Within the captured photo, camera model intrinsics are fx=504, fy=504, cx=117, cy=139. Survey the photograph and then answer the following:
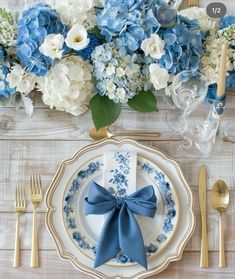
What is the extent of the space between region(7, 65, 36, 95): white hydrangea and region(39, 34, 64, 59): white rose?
0.27ft

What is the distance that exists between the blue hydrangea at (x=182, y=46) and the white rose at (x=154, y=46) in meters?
0.02

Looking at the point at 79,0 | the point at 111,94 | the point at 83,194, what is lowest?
the point at 83,194

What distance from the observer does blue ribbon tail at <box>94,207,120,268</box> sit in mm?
1145

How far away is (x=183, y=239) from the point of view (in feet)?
3.88

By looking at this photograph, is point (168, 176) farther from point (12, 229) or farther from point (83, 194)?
point (12, 229)

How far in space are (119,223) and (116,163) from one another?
0.50ft

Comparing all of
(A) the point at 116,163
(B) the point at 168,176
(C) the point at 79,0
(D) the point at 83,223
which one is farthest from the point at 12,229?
(C) the point at 79,0

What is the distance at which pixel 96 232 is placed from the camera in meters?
1.19

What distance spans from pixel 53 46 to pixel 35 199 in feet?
1.21

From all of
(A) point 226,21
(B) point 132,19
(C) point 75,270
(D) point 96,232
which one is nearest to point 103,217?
(D) point 96,232

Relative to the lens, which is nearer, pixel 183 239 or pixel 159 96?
pixel 183 239

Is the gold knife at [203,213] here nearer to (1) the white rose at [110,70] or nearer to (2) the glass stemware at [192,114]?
(2) the glass stemware at [192,114]

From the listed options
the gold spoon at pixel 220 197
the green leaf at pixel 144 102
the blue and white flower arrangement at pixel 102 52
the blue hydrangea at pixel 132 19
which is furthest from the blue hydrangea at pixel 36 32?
the gold spoon at pixel 220 197

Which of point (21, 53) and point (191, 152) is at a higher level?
point (21, 53)
